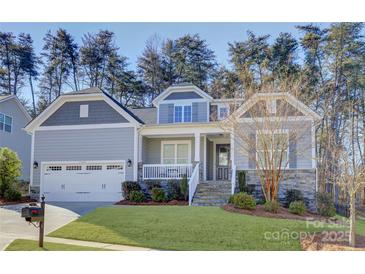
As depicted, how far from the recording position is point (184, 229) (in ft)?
35.5

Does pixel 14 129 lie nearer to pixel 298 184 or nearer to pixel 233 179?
pixel 233 179

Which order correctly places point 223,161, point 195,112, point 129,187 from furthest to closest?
point 195,112 < point 223,161 < point 129,187

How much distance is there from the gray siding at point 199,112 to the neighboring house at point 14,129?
9.10 metres

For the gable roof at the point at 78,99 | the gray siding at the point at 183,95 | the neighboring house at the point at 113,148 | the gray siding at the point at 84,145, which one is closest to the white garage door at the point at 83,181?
the neighboring house at the point at 113,148

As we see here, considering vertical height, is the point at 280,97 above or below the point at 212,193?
above

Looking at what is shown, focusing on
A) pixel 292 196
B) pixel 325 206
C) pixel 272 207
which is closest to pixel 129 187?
pixel 272 207

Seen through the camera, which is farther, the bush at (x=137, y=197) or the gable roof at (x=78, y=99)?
the gable roof at (x=78, y=99)

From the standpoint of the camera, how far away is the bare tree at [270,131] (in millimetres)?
14680

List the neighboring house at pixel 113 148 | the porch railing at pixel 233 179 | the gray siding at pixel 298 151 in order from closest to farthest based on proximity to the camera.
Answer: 1. the porch railing at pixel 233 179
2. the gray siding at pixel 298 151
3. the neighboring house at pixel 113 148

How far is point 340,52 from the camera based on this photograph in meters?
25.2

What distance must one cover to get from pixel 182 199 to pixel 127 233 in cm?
598

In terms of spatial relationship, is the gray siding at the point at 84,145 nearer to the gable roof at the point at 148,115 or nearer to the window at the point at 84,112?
the window at the point at 84,112

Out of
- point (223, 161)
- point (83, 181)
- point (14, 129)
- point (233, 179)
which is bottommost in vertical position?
point (83, 181)

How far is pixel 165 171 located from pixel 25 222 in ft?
23.4
